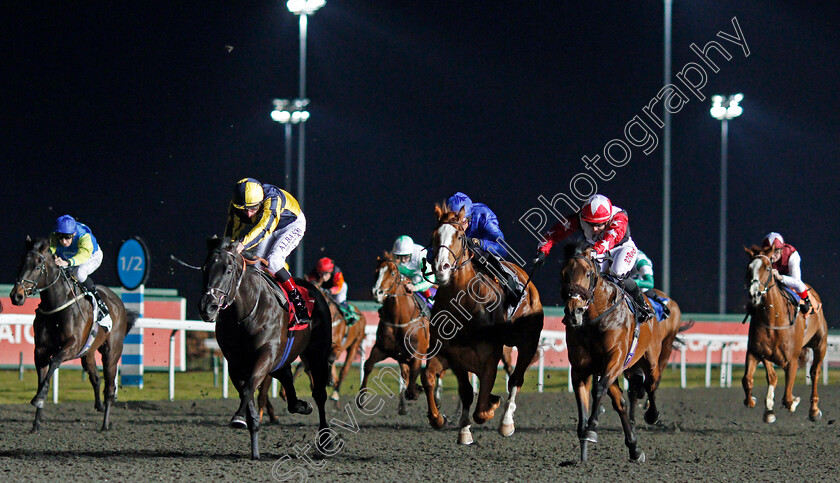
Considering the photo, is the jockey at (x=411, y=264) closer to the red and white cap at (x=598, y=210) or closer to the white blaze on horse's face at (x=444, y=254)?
the red and white cap at (x=598, y=210)

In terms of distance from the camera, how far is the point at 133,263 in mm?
9352

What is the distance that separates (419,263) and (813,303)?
13.5 feet

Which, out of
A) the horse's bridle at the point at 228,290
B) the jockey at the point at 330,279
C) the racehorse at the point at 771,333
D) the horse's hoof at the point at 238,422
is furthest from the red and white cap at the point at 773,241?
the horse's hoof at the point at 238,422

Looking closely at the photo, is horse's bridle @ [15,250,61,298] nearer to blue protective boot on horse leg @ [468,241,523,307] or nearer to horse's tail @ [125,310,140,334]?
horse's tail @ [125,310,140,334]

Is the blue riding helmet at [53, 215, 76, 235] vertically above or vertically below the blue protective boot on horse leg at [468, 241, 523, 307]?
above

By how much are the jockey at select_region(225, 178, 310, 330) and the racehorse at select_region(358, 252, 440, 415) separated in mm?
2416

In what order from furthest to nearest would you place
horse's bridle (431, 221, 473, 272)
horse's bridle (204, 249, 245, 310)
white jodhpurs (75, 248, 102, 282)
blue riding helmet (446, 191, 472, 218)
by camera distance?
white jodhpurs (75, 248, 102, 282) → blue riding helmet (446, 191, 472, 218) → horse's bridle (431, 221, 473, 272) → horse's bridle (204, 249, 245, 310)

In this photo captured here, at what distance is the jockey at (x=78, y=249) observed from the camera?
7578 mm

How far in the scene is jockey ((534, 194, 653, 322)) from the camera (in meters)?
6.12

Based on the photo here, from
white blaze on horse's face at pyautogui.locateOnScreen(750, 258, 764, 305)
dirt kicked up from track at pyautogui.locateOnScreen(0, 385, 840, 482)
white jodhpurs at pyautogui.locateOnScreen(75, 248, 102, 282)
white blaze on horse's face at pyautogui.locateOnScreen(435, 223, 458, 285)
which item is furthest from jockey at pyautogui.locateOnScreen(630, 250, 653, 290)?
white jodhpurs at pyautogui.locateOnScreen(75, 248, 102, 282)

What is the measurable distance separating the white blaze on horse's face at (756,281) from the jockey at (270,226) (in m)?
4.21

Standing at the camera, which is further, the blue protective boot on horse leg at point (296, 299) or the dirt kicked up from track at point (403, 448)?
the blue protective boot on horse leg at point (296, 299)

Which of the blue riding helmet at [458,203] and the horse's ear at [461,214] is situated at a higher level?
the blue riding helmet at [458,203]

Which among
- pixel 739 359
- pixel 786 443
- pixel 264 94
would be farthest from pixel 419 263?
pixel 264 94
